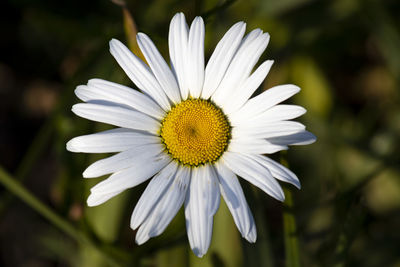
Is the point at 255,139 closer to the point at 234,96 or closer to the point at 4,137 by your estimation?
the point at 234,96

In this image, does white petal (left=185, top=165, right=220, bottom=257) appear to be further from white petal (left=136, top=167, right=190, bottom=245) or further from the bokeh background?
the bokeh background

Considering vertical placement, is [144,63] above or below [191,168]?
above

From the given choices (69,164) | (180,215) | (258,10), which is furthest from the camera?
→ (258,10)

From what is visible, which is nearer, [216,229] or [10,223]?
[216,229]

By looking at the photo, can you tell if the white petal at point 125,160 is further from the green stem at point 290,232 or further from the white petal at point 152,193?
the green stem at point 290,232

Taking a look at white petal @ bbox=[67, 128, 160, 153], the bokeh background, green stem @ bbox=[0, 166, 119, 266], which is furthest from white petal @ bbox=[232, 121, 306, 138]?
green stem @ bbox=[0, 166, 119, 266]

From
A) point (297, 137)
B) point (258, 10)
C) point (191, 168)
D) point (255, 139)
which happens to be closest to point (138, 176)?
point (191, 168)
